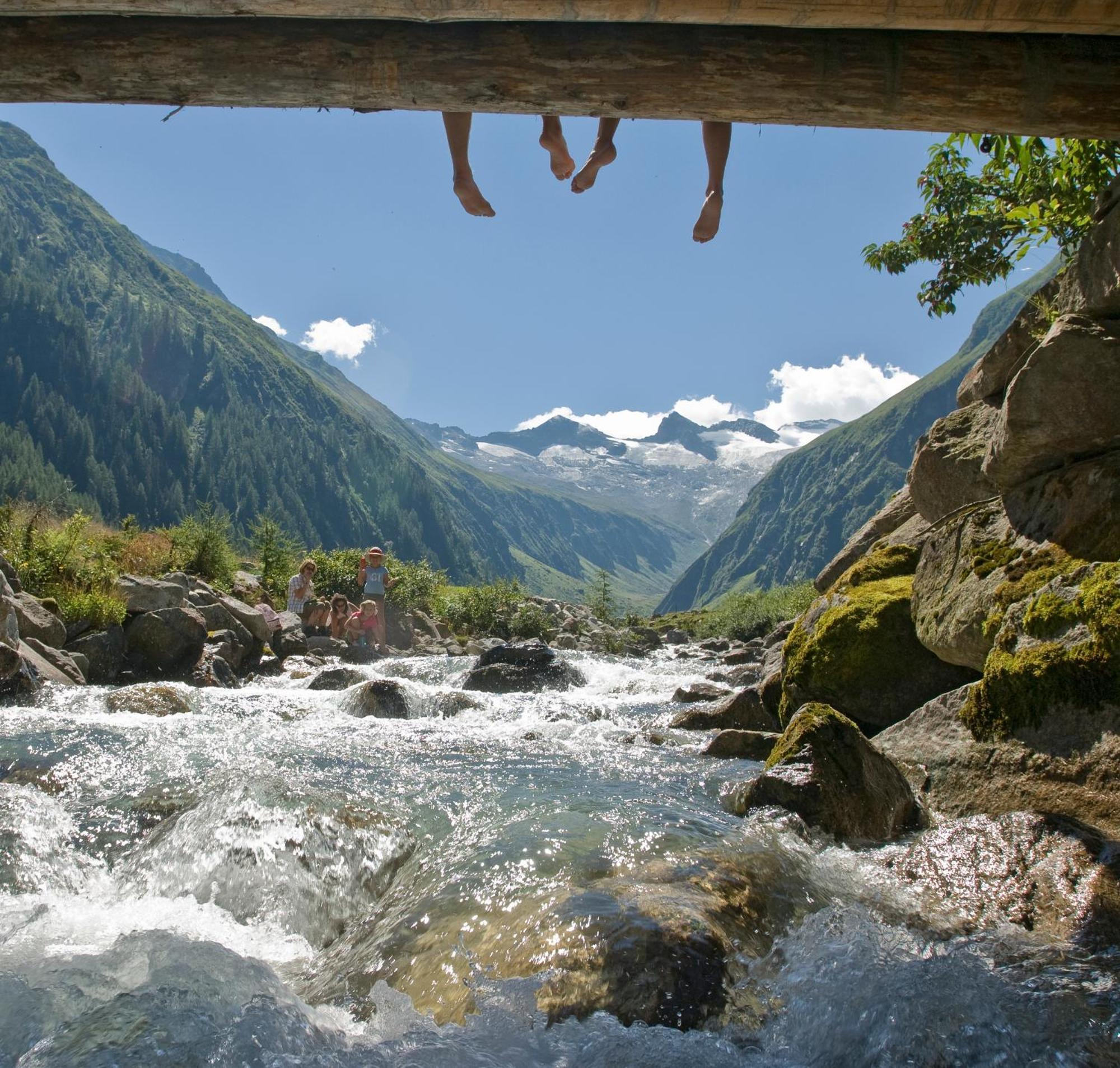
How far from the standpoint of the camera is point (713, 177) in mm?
5227

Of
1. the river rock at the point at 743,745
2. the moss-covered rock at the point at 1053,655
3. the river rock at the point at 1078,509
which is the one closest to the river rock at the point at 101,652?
the river rock at the point at 743,745

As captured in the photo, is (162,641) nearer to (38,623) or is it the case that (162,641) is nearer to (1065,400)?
(38,623)

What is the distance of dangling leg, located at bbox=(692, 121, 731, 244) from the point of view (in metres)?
5.09

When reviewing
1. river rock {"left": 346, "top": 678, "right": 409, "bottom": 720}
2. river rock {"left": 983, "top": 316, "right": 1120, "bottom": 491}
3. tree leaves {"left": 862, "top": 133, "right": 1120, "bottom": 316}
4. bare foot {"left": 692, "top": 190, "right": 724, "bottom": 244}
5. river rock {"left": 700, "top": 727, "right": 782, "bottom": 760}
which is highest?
tree leaves {"left": 862, "top": 133, "right": 1120, "bottom": 316}

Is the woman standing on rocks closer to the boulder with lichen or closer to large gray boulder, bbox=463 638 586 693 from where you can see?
large gray boulder, bbox=463 638 586 693

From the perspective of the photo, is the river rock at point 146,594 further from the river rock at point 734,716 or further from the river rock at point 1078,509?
the river rock at point 1078,509

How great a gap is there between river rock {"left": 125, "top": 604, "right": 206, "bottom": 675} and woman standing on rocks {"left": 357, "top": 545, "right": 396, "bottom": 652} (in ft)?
17.1

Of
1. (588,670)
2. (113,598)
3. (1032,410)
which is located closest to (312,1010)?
(1032,410)

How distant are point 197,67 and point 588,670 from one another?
1551 centimetres

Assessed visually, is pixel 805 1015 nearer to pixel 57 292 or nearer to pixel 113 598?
pixel 113 598

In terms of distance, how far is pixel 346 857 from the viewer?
471cm

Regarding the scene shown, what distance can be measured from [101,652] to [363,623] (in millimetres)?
7233

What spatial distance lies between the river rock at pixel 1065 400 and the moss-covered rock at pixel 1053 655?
1.04 meters

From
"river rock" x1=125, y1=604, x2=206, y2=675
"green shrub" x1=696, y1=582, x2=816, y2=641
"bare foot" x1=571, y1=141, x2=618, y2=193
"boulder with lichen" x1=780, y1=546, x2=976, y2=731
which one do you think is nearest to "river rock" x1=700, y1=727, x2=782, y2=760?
"boulder with lichen" x1=780, y1=546, x2=976, y2=731
